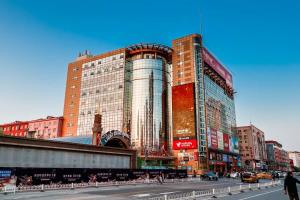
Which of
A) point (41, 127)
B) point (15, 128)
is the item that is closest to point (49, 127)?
point (41, 127)

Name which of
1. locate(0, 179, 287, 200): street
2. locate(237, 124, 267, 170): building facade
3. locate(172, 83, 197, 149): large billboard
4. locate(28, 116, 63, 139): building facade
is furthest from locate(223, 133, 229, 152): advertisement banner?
locate(0, 179, 287, 200): street

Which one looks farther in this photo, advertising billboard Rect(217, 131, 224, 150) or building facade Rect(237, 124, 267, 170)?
building facade Rect(237, 124, 267, 170)

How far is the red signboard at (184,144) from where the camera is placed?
9119 cm

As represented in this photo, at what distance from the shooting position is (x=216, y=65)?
11938 cm

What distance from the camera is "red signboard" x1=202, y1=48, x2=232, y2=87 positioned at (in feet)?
355

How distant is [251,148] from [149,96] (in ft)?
286

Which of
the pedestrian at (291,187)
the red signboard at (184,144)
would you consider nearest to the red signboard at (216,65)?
the red signboard at (184,144)

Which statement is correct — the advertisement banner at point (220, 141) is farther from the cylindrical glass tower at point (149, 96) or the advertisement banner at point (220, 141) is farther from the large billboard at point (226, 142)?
the cylindrical glass tower at point (149, 96)

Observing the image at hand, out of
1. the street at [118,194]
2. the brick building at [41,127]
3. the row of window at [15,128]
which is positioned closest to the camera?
the street at [118,194]

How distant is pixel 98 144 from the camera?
51156 mm

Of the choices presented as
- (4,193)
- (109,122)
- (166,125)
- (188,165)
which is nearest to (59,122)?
(109,122)

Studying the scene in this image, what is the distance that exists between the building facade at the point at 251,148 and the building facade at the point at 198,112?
37928mm

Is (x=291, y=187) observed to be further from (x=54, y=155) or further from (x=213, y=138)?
(x=213, y=138)

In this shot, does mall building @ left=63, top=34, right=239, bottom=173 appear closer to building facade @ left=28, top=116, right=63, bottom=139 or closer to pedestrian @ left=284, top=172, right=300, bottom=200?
building facade @ left=28, top=116, right=63, bottom=139
